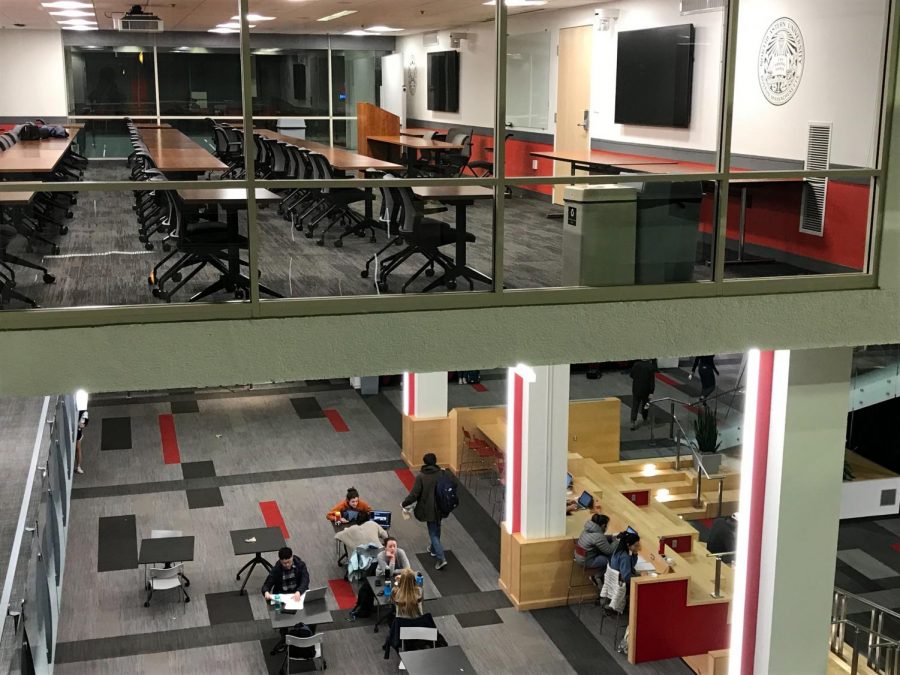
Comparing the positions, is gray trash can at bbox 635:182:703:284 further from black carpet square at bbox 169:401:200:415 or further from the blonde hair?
black carpet square at bbox 169:401:200:415

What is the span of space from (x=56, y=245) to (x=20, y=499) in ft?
20.9

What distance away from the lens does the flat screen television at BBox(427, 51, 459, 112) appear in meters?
7.10

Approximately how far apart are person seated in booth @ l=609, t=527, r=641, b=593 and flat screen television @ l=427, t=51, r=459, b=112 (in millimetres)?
5427

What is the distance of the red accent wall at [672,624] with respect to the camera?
10.4 m

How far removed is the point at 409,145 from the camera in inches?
271

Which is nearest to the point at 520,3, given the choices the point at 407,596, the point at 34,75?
the point at 34,75

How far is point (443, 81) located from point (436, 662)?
5073mm

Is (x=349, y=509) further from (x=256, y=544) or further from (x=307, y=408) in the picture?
(x=307, y=408)

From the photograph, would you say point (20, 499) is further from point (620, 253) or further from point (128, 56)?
point (620, 253)

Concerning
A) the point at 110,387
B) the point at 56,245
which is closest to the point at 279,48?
the point at 56,245

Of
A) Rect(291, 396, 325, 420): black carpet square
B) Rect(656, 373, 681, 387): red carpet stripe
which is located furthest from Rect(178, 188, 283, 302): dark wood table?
Rect(656, 373, 681, 387): red carpet stripe

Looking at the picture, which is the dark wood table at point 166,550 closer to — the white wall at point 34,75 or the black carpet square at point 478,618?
the black carpet square at point 478,618

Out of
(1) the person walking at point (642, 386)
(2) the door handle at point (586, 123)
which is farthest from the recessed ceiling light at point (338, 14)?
(1) the person walking at point (642, 386)

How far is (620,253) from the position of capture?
628 centimetres
